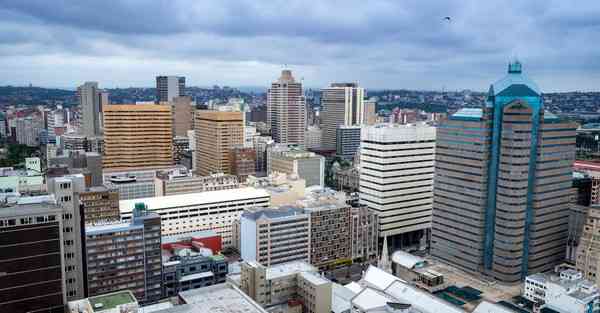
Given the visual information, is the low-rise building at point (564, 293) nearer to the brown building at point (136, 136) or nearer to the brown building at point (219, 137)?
the brown building at point (219, 137)

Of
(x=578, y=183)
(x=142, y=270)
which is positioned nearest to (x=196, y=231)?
(x=142, y=270)

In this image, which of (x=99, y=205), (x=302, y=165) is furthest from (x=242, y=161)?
(x=99, y=205)

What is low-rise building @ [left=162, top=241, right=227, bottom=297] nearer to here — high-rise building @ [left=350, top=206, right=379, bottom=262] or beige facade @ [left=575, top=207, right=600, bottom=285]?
high-rise building @ [left=350, top=206, right=379, bottom=262]

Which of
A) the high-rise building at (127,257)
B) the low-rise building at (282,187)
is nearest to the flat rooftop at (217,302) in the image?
the high-rise building at (127,257)

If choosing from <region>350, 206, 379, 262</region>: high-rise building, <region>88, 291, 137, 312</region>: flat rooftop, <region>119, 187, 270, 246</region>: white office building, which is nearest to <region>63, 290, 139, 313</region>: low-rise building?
<region>88, 291, 137, 312</region>: flat rooftop

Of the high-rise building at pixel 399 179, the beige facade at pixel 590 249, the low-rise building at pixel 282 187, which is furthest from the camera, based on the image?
the low-rise building at pixel 282 187

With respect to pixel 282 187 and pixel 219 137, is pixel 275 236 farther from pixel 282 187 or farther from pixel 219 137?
pixel 219 137

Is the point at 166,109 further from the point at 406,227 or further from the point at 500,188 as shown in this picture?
the point at 500,188
